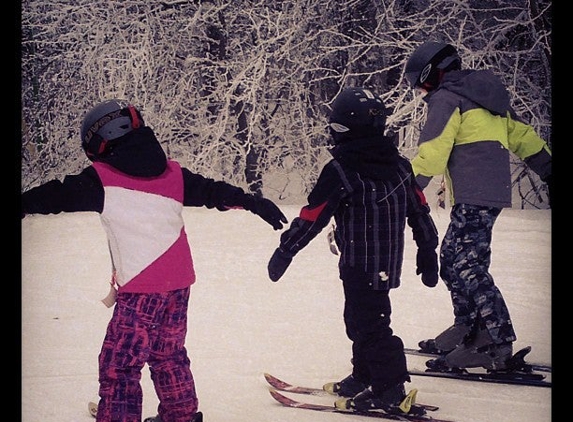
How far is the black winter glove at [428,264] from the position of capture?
8.98 ft

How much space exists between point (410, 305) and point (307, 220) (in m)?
1.65

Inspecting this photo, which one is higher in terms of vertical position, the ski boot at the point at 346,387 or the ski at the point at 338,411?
the ski boot at the point at 346,387

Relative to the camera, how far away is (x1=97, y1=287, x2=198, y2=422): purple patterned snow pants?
2293mm

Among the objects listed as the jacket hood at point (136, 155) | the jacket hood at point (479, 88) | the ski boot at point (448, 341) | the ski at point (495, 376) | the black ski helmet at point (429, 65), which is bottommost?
the ski at point (495, 376)

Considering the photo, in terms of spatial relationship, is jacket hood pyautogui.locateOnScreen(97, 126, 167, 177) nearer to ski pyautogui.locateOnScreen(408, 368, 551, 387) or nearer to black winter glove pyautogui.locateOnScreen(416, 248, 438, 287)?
black winter glove pyautogui.locateOnScreen(416, 248, 438, 287)

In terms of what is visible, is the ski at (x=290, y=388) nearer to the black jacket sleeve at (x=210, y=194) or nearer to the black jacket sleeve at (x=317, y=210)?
the black jacket sleeve at (x=317, y=210)

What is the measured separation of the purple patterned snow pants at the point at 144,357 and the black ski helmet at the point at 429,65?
1.21 metres

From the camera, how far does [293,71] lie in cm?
659

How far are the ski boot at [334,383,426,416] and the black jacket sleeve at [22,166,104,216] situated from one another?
1019 mm

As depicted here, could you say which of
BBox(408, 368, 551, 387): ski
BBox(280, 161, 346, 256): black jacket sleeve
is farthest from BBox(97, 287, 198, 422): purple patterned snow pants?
BBox(408, 368, 551, 387): ski

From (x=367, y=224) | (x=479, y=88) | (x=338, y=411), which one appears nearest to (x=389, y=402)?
(x=338, y=411)

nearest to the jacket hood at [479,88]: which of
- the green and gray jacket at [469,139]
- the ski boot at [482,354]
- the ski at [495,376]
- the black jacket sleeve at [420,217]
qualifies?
the green and gray jacket at [469,139]

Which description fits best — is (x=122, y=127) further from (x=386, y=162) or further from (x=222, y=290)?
(x=222, y=290)
